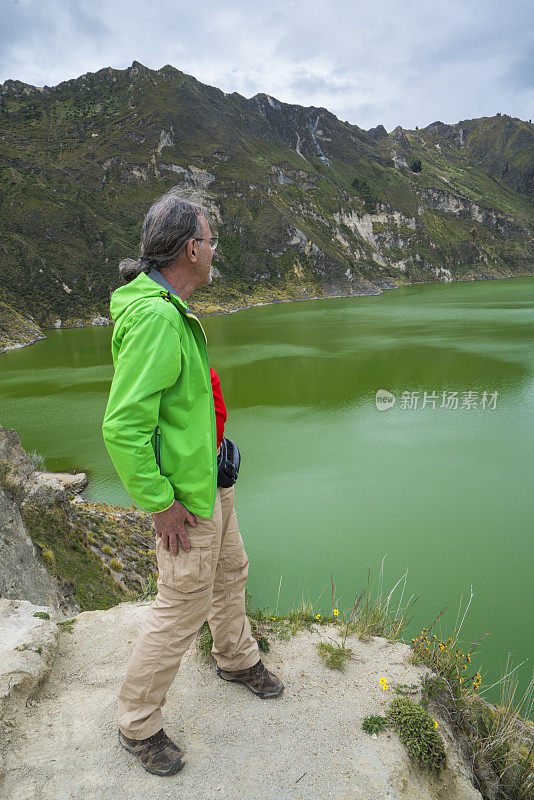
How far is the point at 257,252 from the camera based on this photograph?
78250mm

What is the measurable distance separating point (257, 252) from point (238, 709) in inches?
3186

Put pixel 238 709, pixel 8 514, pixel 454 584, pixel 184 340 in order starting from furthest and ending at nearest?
pixel 454 584, pixel 8 514, pixel 238 709, pixel 184 340

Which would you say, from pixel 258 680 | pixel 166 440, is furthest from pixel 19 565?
pixel 166 440

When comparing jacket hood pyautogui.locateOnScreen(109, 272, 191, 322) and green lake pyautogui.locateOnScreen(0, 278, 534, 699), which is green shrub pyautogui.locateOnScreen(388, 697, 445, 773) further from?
green lake pyautogui.locateOnScreen(0, 278, 534, 699)

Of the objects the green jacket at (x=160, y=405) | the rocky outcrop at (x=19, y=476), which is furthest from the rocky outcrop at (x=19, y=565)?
the green jacket at (x=160, y=405)

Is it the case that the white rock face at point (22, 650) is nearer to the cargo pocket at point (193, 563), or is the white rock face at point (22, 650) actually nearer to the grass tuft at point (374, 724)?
the cargo pocket at point (193, 563)

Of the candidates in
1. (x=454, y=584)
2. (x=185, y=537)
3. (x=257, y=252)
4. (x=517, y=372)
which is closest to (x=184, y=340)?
(x=185, y=537)

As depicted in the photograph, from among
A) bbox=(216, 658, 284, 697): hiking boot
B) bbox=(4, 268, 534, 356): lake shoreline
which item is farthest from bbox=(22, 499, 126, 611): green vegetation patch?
bbox=(4, 268, 534, 356): lake shoreline

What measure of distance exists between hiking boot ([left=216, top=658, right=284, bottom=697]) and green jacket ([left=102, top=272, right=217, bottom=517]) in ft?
3.78

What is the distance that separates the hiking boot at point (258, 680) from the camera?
236 centimetres

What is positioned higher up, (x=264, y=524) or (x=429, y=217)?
(x=429, y=217)

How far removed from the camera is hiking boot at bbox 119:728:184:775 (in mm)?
1879

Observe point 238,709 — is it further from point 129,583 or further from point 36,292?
point 36,292

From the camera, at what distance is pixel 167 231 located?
189 cm
